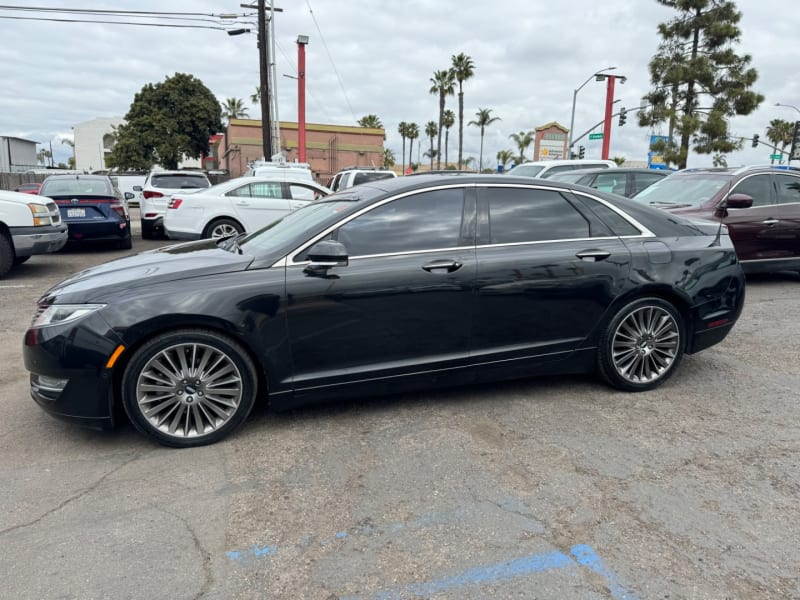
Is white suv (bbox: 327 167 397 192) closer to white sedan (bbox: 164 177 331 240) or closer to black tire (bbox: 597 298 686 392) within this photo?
white sedan (bbox: 164 177 331 240)

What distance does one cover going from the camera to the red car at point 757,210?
7609 millimetres

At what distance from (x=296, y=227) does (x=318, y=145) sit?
154ft

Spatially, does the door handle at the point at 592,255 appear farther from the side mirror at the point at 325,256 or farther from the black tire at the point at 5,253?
the black tire at the point at 5,253

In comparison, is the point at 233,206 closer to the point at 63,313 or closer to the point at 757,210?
the point at 63,313

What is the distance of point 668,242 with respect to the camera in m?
4.26

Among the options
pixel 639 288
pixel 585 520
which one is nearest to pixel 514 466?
pixel 585 520

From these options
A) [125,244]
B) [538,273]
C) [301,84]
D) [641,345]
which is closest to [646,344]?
[641,345]

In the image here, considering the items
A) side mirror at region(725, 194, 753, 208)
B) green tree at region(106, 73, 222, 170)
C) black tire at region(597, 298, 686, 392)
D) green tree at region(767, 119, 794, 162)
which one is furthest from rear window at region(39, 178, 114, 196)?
green tree at region(767, 119, 794, 162)

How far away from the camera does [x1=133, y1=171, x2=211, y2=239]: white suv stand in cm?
1357

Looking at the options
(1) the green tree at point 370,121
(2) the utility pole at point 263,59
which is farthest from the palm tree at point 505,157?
(2) the utility pole at point 263,59

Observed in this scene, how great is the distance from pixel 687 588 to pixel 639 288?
2.30 m

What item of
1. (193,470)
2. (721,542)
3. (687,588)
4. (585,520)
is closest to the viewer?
(687,588)

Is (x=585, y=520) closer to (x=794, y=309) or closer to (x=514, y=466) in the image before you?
(x=514, y=466)

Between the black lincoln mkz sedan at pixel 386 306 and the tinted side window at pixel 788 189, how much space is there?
4525 millimetres
